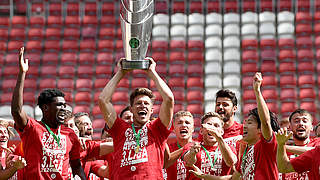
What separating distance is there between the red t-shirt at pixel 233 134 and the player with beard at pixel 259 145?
0.85 metres

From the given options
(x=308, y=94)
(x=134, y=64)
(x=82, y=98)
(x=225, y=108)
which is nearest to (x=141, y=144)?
(x=134, y=64)

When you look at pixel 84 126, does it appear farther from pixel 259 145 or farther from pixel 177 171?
pixel 259 145

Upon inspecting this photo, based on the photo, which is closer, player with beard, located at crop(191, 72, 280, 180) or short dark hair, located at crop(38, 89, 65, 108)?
player with beard, located at crop(191, 72, 280, 180)

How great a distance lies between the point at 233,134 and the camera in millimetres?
6375

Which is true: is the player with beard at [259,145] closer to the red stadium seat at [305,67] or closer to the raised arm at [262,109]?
the raised arm at [262,109]

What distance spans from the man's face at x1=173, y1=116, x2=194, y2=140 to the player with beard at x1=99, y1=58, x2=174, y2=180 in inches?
35.7

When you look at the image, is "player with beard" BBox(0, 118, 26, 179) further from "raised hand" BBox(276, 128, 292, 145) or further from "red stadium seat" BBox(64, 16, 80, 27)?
"red stadium seat" BBox(64, 16, 80, 27)

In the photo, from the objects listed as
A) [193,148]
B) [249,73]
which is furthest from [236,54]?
[193,148]

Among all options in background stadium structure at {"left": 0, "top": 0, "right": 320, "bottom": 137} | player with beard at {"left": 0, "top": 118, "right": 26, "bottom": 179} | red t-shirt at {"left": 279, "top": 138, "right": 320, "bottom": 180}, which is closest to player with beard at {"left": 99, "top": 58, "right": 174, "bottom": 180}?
player with beard at {"left": 0, "top": 118, "right": 26, "bottom": 179}

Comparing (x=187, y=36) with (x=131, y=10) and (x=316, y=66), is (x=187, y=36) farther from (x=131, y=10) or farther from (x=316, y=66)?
(x=131, y=10)

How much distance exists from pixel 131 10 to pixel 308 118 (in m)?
2.30

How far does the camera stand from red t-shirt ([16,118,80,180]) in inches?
204

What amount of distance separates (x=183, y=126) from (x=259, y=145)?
1.33 metres

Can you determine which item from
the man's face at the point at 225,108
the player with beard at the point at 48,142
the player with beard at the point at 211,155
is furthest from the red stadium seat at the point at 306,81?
the player with beard at the point at 48,142
